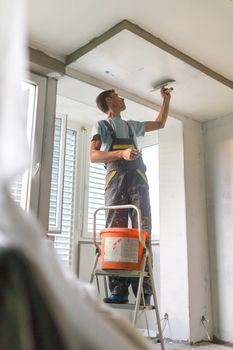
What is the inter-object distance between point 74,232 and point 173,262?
90 cm

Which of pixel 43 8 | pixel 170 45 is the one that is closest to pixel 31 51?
pixel 43 8

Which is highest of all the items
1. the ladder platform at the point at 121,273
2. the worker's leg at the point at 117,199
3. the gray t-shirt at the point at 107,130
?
the gray t-shirt at the point at 107,130

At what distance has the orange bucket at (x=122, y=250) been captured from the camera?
1.90m

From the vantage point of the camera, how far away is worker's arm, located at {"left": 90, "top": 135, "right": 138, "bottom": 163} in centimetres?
198

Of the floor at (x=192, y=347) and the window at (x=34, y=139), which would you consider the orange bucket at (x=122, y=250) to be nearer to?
the window at (x=34, y=139)

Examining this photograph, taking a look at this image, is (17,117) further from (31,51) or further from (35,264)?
(31,51)

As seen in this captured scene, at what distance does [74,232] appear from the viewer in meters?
3.18

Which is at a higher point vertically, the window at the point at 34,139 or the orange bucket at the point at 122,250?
the window at the point at 34,139

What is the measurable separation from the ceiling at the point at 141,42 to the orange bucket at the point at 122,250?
1029 millimetres

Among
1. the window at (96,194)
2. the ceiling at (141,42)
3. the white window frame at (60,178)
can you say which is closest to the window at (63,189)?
the white window frame at (60,178)

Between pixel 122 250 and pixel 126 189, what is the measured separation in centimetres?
43

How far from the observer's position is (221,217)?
2863 mm

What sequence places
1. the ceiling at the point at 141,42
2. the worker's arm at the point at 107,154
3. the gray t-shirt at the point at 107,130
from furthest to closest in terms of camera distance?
the gray t-shirt at the point at 107,130
the worker's arm at the point at 107,154
the ceiling at the point at 141,42

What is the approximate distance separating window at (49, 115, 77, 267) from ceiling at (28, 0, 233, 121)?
54 cm
